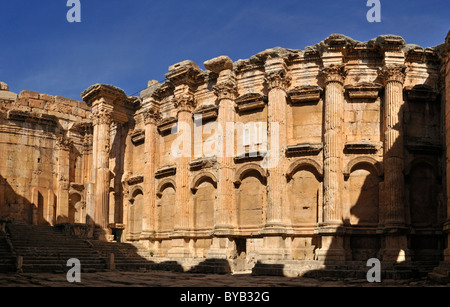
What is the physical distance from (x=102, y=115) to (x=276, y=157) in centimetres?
1018

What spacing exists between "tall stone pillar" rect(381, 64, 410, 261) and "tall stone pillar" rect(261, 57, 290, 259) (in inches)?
160

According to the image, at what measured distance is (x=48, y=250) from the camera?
66.4ft

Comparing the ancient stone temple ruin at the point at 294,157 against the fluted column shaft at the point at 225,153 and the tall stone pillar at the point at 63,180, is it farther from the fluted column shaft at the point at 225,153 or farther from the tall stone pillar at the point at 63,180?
the tall stone pillar at the point at 63,180

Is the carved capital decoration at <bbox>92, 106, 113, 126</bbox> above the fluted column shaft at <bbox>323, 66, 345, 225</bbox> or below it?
above

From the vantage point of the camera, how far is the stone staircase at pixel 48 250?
18406mm

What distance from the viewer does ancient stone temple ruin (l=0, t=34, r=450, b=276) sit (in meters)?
19.7

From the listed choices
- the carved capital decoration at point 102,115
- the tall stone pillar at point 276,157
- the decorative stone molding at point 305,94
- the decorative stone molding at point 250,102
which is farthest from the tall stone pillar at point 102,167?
the decorative stone molding at point 305,94

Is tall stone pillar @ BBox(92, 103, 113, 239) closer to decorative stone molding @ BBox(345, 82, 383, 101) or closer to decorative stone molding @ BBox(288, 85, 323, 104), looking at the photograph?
decorative stone molding @ BBox(288, 85, 323, 104)

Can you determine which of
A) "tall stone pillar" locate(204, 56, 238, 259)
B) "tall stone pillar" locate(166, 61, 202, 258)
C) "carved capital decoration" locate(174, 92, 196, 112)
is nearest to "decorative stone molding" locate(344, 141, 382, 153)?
"tall stone pillar" locate(204, 56, 238, 259)

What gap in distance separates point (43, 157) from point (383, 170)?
20023 millimetres

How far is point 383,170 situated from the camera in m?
19.9

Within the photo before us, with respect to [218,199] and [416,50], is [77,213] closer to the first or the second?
[218,199]

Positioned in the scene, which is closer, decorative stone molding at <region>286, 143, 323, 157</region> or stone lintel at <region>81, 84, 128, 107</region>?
decorative stone molding at <region>286, 143, 323, 157</region>
